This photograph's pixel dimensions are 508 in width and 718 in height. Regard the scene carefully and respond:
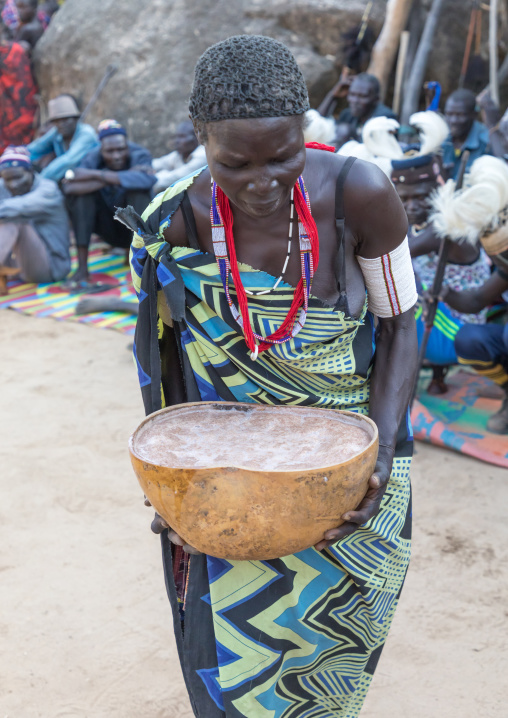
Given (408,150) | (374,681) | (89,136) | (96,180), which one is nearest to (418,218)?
(408,150)

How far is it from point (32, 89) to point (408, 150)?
23.0 feet

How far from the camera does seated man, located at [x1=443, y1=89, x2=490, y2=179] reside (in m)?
5.20

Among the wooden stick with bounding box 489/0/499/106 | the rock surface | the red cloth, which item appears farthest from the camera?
the red cloth

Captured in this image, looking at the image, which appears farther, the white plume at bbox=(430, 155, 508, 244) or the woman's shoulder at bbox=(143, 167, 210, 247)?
the white plume at bbox=(430, 155, 508, 244)

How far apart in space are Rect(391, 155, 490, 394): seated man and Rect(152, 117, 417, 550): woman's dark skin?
2.30m

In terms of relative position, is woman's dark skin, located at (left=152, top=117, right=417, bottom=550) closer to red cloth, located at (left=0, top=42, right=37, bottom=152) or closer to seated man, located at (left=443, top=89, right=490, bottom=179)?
seated man, located at (left=443, top=89, right=490, bottom=179)

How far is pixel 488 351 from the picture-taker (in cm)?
370

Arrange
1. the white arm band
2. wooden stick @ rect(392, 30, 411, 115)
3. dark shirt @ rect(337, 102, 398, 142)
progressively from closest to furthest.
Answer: the white arm band → dark shirt @ rect(337, 102, 398, 142) → wooden stick @ rect(392, 30, 411, 115)

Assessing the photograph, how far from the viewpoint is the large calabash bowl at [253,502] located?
4.03 ft

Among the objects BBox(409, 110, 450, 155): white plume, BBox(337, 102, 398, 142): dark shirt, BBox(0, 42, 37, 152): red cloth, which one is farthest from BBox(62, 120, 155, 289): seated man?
BBox(409, 110, 450, 155): white plume

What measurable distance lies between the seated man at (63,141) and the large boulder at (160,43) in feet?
3.62

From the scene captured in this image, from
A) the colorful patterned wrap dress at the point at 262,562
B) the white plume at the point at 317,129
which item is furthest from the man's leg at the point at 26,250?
the colorful patterned wrap dress at the point at 262,562

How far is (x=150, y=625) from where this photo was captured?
2.47 metres

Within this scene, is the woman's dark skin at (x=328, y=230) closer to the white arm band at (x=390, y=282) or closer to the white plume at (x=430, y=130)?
the white arm band at (x=390, y=282)
